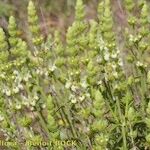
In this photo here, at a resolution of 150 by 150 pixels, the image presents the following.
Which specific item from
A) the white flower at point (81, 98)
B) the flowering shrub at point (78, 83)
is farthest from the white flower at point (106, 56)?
the white flower at point (81, 98)

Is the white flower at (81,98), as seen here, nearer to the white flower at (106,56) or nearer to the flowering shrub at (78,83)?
the flowering shrub at (78,83)

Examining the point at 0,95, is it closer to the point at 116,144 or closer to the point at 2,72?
the point at 2,72

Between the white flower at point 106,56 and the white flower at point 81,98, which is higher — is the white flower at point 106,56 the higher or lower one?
the higher one

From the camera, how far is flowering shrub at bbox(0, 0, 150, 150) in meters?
2.49

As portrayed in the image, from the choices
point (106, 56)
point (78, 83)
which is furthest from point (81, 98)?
point (106, 56)

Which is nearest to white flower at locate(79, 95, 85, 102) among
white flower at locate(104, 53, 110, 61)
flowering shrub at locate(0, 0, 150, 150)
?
flowering shrub at locate(0, 0, 150, 150)

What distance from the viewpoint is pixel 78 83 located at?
8.22 feet

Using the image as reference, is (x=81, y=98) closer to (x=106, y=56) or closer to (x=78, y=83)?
(x=78, y=83)

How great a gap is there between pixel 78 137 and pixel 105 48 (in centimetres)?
51

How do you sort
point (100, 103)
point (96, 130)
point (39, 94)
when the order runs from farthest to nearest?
point (39, 94) → point (96, 130) → point (100, 103)

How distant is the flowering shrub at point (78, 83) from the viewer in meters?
2.49

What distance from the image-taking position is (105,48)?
2.51 metres

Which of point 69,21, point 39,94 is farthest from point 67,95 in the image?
point 69,21

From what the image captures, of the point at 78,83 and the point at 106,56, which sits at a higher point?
the point at 106,56
